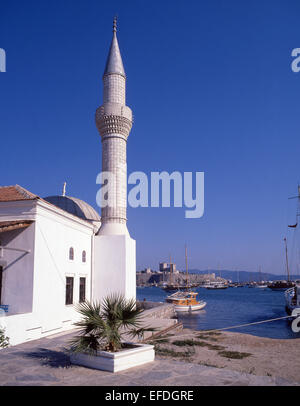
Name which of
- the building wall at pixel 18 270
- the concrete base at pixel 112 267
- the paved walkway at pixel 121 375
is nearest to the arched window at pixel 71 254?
the concrete base at pixel 112 267

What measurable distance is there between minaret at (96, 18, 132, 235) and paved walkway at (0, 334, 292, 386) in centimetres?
1411

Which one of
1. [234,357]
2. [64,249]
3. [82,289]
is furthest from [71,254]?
[234,357]

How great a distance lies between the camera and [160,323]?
20.3 meters

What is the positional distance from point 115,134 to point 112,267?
9.10 m

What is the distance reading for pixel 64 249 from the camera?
17141 mm

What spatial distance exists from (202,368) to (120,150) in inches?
706

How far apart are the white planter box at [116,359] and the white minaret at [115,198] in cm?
1294

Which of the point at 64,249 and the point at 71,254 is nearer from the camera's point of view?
the point at 64,249

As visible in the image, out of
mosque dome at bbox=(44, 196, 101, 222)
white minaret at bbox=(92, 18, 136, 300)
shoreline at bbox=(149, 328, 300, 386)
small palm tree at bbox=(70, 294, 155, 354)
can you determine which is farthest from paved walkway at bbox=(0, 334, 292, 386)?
mosque dome at bbox=(44, 196, 101, 222)

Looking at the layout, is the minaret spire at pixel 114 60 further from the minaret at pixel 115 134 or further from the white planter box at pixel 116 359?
the white planter box at pixel 116 359

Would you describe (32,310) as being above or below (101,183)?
below

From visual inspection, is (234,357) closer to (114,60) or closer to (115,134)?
(115,134)

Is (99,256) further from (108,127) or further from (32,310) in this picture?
(108,127)
